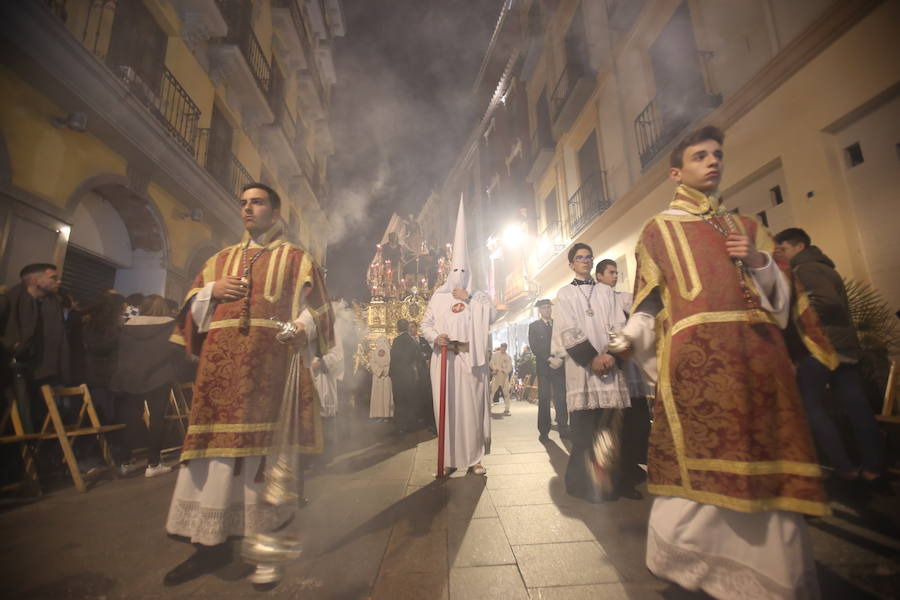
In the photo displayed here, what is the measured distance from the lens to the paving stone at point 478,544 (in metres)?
1.88

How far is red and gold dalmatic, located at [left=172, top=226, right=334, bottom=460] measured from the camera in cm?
194

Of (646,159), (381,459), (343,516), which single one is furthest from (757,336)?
(646,159)

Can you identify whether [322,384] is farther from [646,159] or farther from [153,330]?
[646,159]

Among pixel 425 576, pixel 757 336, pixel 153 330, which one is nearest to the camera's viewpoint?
pixel 757 336

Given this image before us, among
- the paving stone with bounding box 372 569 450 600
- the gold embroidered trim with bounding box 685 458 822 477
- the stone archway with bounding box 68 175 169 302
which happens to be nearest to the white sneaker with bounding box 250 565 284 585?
the paving stone with bounding box 372 569 450 600

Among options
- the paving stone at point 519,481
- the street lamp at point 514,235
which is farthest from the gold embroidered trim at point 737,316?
the street lamp at point 514,235

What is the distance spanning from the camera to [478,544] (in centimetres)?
206

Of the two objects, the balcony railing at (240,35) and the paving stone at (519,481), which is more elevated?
the balcony railing at (240,35)

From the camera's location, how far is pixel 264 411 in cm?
200

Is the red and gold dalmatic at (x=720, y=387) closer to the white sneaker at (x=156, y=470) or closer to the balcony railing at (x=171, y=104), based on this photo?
the white sneaker at (x=156, y=470)

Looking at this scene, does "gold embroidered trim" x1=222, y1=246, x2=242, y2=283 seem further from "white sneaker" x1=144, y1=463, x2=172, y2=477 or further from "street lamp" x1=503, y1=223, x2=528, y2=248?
"street lamp" x1=503, y1=223, x2=528, y2=248

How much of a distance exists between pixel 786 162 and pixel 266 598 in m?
6.79

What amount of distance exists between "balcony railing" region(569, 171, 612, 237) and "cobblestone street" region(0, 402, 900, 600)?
8.28m

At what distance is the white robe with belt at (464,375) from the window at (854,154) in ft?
14.4
